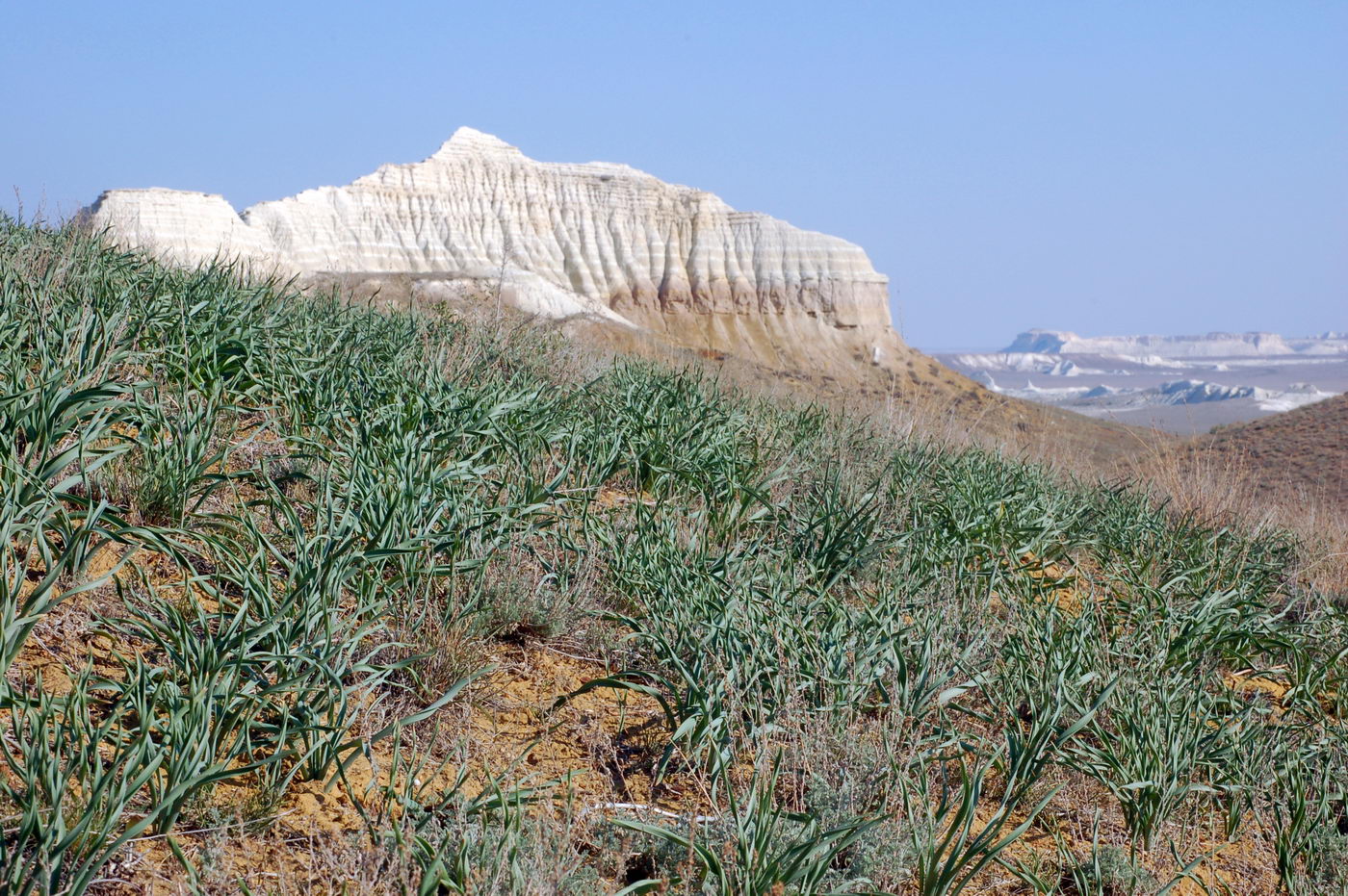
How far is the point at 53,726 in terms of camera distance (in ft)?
8.20

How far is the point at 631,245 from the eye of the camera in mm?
62812

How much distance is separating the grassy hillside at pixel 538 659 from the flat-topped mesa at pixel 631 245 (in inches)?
1962

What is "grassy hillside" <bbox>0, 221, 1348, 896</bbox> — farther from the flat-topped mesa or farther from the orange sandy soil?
the flat-topped mesa

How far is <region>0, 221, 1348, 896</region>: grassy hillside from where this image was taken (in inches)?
95.4

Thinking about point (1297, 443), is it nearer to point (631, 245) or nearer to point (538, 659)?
point (538, 659)

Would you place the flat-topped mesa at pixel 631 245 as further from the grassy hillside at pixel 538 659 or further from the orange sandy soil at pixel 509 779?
the orange sandy soil at pixel 509 779

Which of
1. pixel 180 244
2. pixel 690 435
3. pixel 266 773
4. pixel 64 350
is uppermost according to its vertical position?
pixel 180 244

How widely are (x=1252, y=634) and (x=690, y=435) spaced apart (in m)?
2.73

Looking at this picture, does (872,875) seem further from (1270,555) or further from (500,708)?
(1270,555)

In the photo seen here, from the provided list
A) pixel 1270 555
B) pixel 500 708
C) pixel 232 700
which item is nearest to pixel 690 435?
pixel 500 708

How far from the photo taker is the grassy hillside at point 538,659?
242cm

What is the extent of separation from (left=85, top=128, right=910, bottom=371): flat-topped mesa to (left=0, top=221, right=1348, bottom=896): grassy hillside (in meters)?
49.8

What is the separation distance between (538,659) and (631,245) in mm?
60629

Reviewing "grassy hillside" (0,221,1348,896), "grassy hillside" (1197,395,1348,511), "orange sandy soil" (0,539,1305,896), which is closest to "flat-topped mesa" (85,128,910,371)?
"grassy hillside" (1197,395,1348,511)
